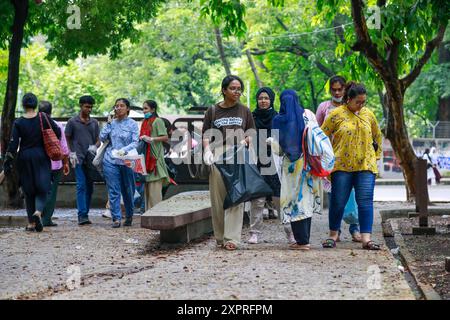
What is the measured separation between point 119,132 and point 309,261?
5.64m

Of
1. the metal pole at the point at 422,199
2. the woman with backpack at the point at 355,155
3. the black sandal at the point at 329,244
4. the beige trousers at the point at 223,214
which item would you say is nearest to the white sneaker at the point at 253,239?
the beige trousers at the point at 223,214

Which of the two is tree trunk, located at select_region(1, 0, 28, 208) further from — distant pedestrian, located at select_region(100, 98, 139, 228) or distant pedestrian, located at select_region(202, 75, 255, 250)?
distant pedestrian, located at select_region(202, 75, 255, 250)

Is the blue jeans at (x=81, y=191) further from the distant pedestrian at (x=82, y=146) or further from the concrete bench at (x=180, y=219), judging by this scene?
the concrete bench at (x=180, y=219)

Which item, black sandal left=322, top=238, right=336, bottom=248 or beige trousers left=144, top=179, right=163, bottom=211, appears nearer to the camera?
black sandal left=322, top=238, right=336, bottom=248

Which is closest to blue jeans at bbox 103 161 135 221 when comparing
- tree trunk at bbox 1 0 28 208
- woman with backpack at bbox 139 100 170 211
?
woman with backpack at bbox 139 100 170 211

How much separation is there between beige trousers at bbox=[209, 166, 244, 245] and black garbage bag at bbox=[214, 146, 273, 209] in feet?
0.24

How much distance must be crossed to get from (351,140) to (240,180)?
48.0 inches

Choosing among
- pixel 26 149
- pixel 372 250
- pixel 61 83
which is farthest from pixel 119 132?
pixel 61 83

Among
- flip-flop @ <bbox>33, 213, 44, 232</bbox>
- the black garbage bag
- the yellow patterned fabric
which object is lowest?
flip-flop @ <bbox>33, 213, 44, 232</bbox>

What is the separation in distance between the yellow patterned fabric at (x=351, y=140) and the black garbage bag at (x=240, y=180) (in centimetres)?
83

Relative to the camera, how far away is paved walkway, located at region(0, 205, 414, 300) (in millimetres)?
7641

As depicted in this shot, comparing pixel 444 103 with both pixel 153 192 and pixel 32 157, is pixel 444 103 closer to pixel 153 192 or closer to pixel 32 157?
pixel 153 192

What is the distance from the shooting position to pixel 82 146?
49.5 ft

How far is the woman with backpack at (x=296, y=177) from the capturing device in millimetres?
11070
